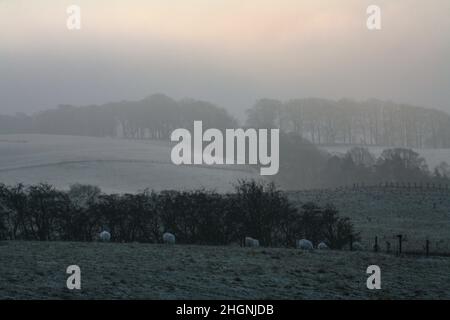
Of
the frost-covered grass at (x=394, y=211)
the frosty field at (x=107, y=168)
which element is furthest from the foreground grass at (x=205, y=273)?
the frosty field at (x=107, y=168)

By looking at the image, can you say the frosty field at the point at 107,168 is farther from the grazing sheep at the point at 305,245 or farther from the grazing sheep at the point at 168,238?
the grazing sheep at the point at 305,245

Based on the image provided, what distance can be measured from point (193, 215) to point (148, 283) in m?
14.1

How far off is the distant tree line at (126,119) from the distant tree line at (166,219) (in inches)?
3679

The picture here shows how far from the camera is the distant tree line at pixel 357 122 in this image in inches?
5497

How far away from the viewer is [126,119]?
142m

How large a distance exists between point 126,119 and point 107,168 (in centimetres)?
5870

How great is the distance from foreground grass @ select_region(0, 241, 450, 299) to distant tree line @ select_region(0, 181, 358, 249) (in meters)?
4.52

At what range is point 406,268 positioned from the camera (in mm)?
24625

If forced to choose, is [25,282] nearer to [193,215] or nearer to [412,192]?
[193,215]

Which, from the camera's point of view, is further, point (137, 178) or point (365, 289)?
point (137, 178)

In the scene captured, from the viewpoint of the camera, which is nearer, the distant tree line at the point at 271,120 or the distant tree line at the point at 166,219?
the distant tree line at the point at 166,219

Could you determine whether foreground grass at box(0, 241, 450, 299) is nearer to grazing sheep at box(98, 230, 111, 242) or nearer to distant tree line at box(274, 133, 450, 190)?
grazing sheep at box(98, 230, 111, 242)

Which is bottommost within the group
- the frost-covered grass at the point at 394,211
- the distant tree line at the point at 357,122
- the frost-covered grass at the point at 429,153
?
the frost-covered grass at the point at 394,211
